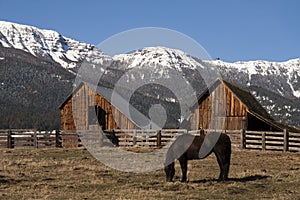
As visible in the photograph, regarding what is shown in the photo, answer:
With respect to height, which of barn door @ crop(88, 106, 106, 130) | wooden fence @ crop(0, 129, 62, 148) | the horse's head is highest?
barn door @ crop(88, 106, 106, 130)

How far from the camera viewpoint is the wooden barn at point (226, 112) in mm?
44656

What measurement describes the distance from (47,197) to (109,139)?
2703 centimetres

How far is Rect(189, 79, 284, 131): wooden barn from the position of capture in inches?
1758

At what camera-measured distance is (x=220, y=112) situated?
4609 cm

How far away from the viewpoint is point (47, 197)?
53.7ft

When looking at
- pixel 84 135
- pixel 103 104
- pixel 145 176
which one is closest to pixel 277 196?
pixel 145 176

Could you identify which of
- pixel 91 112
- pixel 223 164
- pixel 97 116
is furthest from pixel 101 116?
pixel 223 164

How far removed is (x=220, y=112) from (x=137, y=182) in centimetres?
2742

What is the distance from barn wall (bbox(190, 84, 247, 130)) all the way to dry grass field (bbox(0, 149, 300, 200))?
17.4m

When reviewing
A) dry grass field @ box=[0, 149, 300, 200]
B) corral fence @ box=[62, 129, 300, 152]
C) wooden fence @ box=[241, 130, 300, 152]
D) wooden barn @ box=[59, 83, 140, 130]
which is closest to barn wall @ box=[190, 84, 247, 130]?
corral fence @ box=[62, 129, 300, 152]

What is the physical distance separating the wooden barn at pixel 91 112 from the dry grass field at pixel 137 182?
21298 mm

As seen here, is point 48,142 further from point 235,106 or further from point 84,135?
point 235,106

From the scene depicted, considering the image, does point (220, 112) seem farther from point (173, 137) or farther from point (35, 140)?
point (35, 140)

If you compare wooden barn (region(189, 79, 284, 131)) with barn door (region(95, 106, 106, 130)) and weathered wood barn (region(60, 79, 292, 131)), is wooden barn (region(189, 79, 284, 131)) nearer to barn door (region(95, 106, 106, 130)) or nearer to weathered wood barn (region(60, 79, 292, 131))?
weathered wood barn (region(60, 79, 292, 131))
